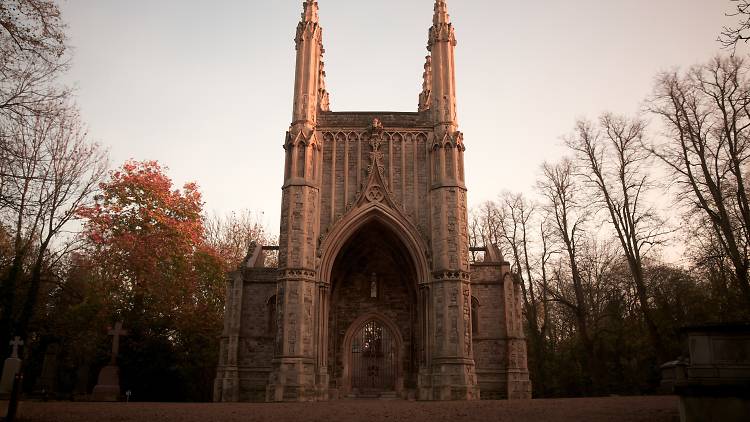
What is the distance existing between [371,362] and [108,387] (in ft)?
35.5

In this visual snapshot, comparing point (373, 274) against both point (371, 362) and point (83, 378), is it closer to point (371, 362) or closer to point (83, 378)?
point (371, 362)

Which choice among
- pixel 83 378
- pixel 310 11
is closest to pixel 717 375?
pixel 310 11

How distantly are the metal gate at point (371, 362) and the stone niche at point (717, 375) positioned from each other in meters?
16.5

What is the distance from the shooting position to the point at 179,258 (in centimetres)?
2509

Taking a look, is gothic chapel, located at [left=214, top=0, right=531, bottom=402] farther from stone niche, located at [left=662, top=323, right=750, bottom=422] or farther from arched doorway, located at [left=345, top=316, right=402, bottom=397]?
stone niche, located at [left=662, top=323, right=750, bottom=422]

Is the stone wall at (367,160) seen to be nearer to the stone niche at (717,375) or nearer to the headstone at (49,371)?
the stone niche at (717,375)

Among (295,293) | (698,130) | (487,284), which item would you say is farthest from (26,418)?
(698,130)

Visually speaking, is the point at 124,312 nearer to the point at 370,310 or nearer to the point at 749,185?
the point at 370,310

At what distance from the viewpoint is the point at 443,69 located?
22312 millimetres

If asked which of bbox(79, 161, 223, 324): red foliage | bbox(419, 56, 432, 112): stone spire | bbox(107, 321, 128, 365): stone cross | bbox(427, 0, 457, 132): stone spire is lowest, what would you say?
bbox(107, 321, 128, 365): stone cross

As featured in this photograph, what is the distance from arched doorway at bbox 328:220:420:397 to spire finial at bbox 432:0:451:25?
Answer: 8.98m

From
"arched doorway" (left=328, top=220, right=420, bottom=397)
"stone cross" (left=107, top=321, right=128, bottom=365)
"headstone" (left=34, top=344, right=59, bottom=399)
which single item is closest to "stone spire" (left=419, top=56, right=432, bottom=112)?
"arched doorway" (left=328, top=220, right=420, bottom=397)

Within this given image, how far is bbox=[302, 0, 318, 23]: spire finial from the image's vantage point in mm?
22969

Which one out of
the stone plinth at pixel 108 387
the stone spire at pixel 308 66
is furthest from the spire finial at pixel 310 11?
the stone plinth at pixel 108 387
